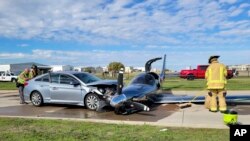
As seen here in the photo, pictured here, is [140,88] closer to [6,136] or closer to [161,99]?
[161,99]

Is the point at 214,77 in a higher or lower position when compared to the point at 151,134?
higher

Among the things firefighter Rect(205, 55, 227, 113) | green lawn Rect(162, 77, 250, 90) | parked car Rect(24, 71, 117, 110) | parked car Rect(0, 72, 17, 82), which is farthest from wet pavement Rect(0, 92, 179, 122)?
parked car Rect(0, 72, 17, 82)

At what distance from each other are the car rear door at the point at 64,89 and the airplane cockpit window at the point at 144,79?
8.26 feet

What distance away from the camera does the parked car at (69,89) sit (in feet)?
43.6

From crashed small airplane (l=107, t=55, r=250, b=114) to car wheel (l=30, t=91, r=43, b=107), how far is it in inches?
167

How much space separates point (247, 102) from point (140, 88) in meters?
4.94

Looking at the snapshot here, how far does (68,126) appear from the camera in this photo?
947 cm

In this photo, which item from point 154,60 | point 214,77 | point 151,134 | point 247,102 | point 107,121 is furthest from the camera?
point 154,60

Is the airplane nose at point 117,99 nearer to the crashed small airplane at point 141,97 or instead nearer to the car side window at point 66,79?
the crashed small airplane at point 141,97

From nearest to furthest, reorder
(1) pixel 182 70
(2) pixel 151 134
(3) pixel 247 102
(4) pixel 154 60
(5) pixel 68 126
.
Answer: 1. (2) pixel 151 134
2. (5) pixel 68 126
3. (3) pixel 247 102
4. (4) pixel 154 60
5. (1) pixel 182 70

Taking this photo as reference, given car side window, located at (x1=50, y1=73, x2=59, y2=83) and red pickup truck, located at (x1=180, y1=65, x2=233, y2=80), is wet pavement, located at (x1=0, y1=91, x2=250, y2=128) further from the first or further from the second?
red pickup truck, located at (x1=180, y1=65, x2=233, y2=80)

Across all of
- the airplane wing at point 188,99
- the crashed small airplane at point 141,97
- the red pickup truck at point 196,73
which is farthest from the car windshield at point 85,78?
the red pickup truck at point 196,73

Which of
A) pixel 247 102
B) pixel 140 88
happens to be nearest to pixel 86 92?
pixel 140 88

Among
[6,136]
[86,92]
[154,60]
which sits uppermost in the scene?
[154,60]
